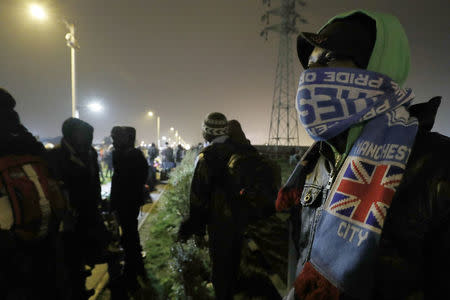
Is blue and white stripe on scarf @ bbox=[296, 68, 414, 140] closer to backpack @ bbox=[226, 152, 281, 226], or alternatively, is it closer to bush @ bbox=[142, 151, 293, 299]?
backpack @ bbox=[226, 152, 281, 226]

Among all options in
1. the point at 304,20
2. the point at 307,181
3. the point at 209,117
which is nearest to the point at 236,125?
the point at 209,117

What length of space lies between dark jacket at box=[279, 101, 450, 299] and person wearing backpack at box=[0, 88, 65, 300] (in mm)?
2639

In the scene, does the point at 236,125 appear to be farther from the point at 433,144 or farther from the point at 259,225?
the point at 259,225

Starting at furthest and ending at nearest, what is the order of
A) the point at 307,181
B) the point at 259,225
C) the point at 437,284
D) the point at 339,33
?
1. the point at 259,225
2. the point at 307,181
3. the point at 339,33
4. the point at 437,284

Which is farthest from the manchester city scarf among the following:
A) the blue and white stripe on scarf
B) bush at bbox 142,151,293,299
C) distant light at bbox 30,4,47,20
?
distant light at bbox 30,4,47,20

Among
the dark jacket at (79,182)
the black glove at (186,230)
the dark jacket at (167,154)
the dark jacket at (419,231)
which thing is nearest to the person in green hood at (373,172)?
the dark jacket at (419,231)

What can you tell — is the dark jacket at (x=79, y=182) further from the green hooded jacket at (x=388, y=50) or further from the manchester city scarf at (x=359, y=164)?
the green hooded jacket at (x=388, y=50)

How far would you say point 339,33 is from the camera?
3.95 ft

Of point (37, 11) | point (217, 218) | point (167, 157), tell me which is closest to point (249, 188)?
point (217, 218)

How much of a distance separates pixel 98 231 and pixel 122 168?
1.21m

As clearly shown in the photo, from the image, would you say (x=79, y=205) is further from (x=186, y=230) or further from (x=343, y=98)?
(x=343, y=98)

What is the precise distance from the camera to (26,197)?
6.41 ft

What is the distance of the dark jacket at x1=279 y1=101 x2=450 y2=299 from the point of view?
81cm

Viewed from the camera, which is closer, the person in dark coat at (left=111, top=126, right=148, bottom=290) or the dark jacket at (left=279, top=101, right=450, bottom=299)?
the dark jacket at (left=279, top=101, right=450, bottom=299)
